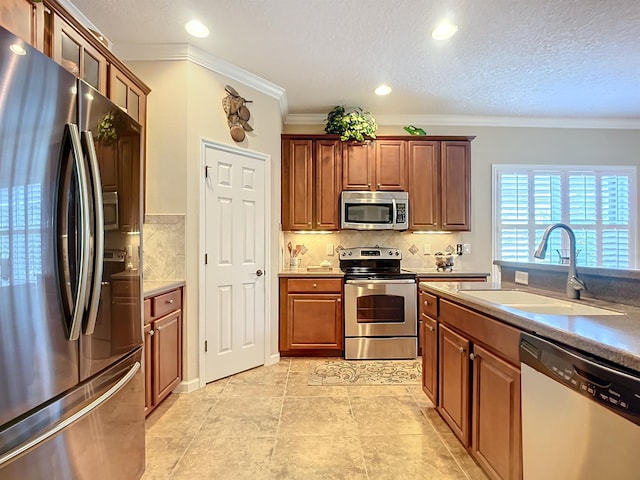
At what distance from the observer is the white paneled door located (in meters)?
2.88

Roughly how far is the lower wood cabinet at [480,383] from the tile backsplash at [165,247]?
78.2 inches

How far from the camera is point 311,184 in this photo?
3838mm

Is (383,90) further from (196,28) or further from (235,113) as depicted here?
(196,28)

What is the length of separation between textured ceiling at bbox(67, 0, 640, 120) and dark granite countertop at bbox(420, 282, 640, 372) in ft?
6.50

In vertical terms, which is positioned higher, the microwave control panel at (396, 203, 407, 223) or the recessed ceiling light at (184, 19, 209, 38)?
the recessed ceiling light at (184, 19, 209, 38)

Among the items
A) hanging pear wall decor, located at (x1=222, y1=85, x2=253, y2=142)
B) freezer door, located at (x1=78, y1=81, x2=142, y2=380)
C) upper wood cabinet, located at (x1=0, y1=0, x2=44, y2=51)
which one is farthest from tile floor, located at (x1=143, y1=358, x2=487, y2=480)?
hanging pear wall decor, located at (x1=222, y1=85, x2=253, y2=142)

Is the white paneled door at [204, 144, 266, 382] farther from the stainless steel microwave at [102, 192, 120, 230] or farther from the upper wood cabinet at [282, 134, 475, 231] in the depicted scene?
the stainless steel microwave at [102, 192, 120, 230]

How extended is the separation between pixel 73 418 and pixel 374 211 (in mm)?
3224

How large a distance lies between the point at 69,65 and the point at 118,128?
833 mm

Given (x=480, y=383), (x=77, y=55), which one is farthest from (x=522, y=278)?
(x=77, y=55)

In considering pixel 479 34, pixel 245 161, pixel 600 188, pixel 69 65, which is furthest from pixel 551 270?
pixel 600 188

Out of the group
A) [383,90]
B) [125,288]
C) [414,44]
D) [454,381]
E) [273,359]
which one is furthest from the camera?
[383,90]

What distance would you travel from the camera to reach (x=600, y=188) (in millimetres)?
4324

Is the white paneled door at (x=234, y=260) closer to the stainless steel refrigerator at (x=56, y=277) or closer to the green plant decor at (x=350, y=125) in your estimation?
the green plant decor at (x=350, y=125)
